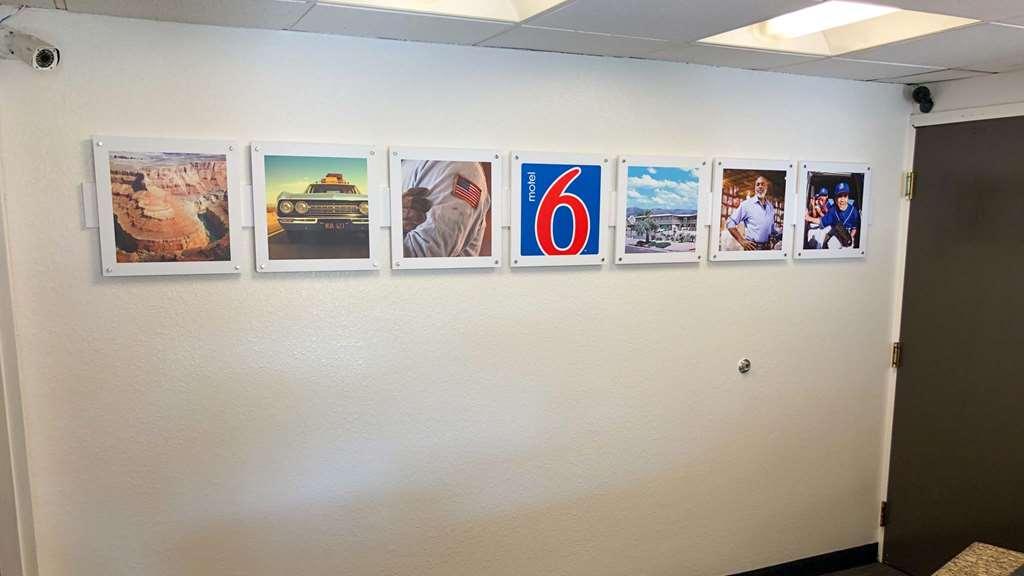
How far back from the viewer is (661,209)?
2.64m

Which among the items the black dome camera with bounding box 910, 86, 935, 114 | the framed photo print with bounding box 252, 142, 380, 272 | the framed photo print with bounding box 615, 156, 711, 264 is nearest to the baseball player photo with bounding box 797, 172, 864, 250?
the black dome camera with bounding box 910, 86, 935, 114

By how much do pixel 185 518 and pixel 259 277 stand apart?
770 mm

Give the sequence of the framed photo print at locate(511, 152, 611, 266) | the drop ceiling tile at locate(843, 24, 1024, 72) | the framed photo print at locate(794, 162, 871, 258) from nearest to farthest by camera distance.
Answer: the drop ceiling tile at locate(843, 24, 1024, 72)
the framed photo print at locate(511, 152, 611, 266)
the framed photo print at locate(794, 162, 871, 258)

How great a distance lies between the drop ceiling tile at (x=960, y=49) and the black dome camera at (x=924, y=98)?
13.8 inches

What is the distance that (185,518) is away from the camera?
6.99 feet

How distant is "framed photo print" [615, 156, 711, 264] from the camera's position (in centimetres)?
258

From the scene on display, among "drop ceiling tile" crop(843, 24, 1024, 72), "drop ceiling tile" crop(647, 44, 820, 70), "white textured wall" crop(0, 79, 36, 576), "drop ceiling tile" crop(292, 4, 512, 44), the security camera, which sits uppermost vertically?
"drop ceiling tile" crop(647, 44, 820, 70)

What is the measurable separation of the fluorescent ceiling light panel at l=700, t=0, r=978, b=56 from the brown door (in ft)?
2.88

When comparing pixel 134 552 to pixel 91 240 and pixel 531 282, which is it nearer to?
pixel 91 240

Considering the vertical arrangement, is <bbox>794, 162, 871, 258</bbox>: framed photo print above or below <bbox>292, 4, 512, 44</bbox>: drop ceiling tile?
below

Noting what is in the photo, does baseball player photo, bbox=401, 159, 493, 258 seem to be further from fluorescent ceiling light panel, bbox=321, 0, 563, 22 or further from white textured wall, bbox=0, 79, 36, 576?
white textured wall, bbox=0, 79, 36, 576

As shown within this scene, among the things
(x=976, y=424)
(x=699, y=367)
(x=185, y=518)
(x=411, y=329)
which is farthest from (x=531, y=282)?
(x=976, y=424)

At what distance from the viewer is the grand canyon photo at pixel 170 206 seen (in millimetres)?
1974

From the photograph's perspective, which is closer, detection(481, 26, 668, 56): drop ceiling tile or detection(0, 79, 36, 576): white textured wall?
detection(0, 79, 36, 576): white textured wall
